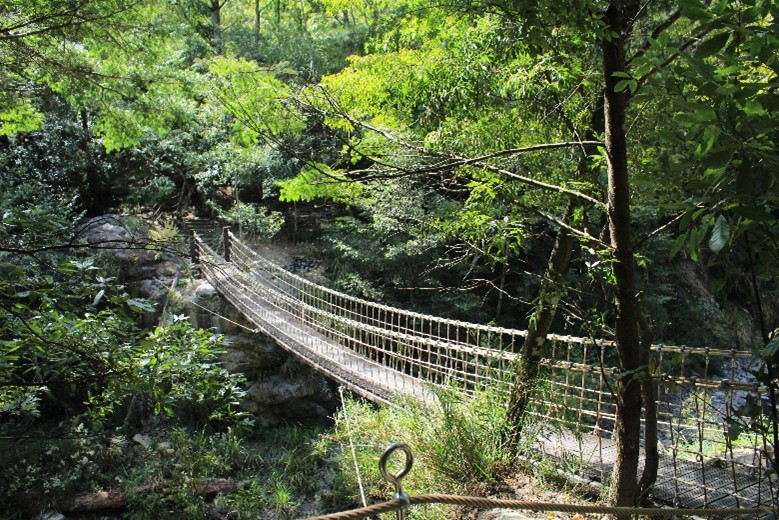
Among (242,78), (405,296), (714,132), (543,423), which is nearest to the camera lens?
(714,132)

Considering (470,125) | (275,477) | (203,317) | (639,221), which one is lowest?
(275,477)

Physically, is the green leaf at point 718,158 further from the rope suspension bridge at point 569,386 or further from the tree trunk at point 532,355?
the tree trunk at point 532,355

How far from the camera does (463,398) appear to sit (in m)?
2.87

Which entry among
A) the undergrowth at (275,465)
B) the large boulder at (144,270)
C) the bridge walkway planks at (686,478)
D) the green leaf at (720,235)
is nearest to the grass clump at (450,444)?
the undergrowth at (275,465)

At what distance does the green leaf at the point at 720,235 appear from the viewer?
0.75m

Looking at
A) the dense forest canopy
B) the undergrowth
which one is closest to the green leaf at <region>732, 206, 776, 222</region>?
the dense forest canopy

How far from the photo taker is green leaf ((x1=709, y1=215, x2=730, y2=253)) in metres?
0.75

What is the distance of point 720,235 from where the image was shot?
30.3 inches

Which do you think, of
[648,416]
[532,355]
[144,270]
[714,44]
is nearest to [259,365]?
[144,270]

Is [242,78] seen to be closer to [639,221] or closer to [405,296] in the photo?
[405,296]

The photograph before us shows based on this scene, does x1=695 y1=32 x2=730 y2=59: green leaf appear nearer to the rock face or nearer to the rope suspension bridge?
the rope suspension bridge

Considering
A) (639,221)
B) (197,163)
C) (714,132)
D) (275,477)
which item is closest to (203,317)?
(275,477)

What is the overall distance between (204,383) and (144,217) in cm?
743

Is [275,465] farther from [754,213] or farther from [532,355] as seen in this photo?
[754,213]
